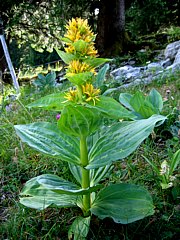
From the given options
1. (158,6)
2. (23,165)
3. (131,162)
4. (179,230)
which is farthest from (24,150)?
(158,6)

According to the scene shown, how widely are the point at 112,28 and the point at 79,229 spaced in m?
7.90

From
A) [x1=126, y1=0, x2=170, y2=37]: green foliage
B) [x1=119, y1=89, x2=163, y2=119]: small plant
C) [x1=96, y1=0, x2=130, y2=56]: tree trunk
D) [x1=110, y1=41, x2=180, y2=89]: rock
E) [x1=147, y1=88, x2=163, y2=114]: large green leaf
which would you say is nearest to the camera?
[x1=119, y1=89, x2=163, y2=119]: small plant

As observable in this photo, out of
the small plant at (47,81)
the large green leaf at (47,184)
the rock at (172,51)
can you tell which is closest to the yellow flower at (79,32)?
the large green leaf at (47,184)

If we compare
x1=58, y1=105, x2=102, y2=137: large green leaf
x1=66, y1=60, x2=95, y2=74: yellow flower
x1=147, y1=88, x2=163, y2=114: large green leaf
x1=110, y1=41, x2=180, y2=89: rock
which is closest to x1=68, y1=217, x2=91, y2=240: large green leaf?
x1=58, y1=105, x2=102, y2=137: large green leaf

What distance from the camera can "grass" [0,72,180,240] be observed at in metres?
1.18

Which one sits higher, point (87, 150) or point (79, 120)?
point (79, 120)

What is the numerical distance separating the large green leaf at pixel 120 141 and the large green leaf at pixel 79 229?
0.25 meters

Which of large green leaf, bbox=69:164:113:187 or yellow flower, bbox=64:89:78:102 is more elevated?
yellow flower, bbox=64:89:78:102

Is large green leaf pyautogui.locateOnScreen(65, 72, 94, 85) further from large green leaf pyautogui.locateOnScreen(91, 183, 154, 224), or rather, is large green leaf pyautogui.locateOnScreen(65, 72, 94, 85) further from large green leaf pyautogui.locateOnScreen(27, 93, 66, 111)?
large green leaf pyautogui.locateOnScreen(91, 183, 154, 224)

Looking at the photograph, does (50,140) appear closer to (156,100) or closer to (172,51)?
(156,100)

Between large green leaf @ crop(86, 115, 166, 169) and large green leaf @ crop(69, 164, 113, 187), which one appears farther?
large green leaf @ crop(69, 164, 113, 187)

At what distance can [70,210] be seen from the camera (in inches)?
54.1

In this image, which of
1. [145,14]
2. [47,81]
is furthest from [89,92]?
[145,14]

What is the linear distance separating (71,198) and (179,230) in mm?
451
